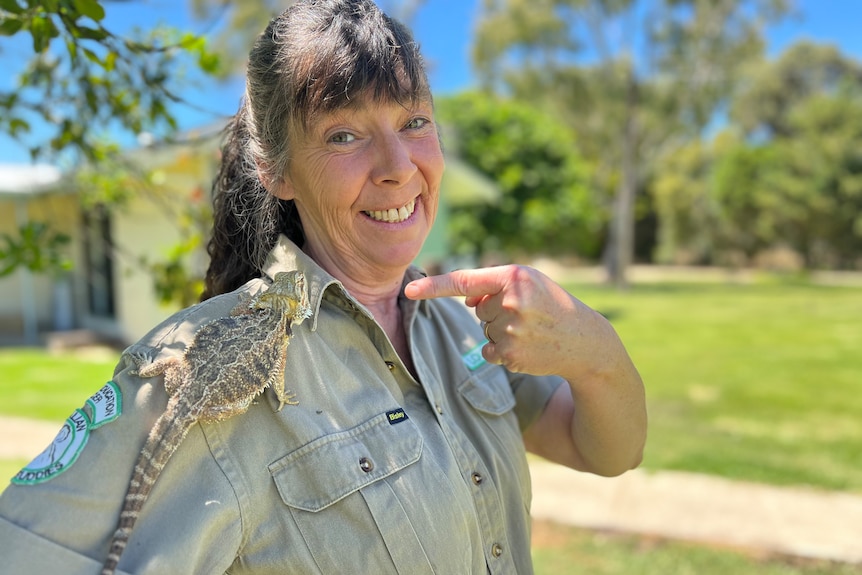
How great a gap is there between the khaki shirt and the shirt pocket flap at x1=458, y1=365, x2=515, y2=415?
0.02 m

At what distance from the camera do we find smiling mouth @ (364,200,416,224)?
161cm

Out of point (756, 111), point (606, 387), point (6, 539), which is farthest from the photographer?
point (756, 111)

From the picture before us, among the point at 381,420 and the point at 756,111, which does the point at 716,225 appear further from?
the point at 381,420

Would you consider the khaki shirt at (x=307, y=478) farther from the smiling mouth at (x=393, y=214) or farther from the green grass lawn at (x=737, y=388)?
the green grass lawn at (x=737, y=388)

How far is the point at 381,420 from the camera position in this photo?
148 cm

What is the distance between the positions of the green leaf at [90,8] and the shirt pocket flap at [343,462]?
3.94ft

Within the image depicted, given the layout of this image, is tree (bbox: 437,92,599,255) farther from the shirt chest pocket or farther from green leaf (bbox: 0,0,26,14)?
the shirt chest pocket

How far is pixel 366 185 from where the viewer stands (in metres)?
1.57

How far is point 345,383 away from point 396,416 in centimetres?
13


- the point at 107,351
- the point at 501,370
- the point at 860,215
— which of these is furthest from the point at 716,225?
the point at 501,370

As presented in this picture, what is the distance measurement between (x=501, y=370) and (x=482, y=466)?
378 mm

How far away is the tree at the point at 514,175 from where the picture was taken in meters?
18.3

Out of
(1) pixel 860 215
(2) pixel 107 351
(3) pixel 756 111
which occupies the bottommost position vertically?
(2) pixel 107 351

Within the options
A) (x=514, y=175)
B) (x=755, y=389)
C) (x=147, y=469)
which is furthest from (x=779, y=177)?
(x=147, y=469)
